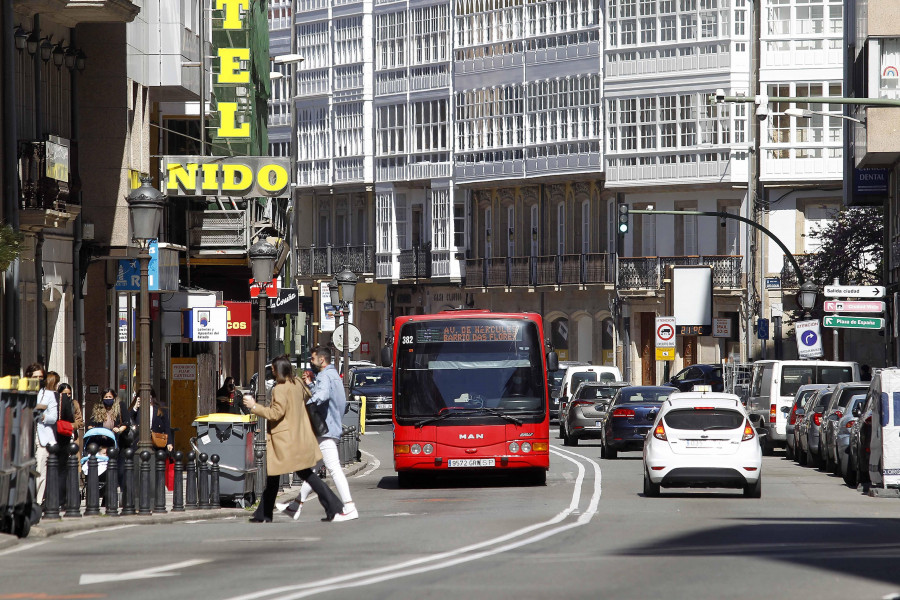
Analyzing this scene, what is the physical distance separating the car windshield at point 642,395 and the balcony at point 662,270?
94.8 feet

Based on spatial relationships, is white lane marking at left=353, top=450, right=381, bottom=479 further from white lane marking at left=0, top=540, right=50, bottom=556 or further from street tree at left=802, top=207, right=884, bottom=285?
street tree at left=802, top=207, right=884, bottom=285

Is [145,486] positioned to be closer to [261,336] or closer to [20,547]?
[20,547]

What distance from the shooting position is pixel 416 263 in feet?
258

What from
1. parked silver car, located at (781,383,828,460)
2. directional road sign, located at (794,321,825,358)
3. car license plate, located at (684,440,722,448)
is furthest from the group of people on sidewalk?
directional road sign, located at (794,321,825,358)

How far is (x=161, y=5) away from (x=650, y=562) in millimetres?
21848

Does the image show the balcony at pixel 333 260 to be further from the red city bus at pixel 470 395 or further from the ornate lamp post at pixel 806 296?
the red city bus at pixel 470 395

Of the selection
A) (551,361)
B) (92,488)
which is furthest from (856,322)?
(92,488)

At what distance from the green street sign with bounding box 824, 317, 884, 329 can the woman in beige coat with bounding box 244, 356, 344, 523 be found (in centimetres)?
2326

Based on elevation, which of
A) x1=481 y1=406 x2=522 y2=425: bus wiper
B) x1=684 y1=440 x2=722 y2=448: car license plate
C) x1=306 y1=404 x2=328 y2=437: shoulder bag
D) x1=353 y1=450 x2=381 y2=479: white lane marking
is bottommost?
x1=353 y1=450 x2=381 y2=479: white lane marking

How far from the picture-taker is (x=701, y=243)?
6925 centimetres

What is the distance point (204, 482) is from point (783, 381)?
1929 centimetres

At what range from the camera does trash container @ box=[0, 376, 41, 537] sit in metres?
16.9

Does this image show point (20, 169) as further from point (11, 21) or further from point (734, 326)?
point (734, 326)

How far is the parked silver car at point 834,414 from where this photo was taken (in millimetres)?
32000
